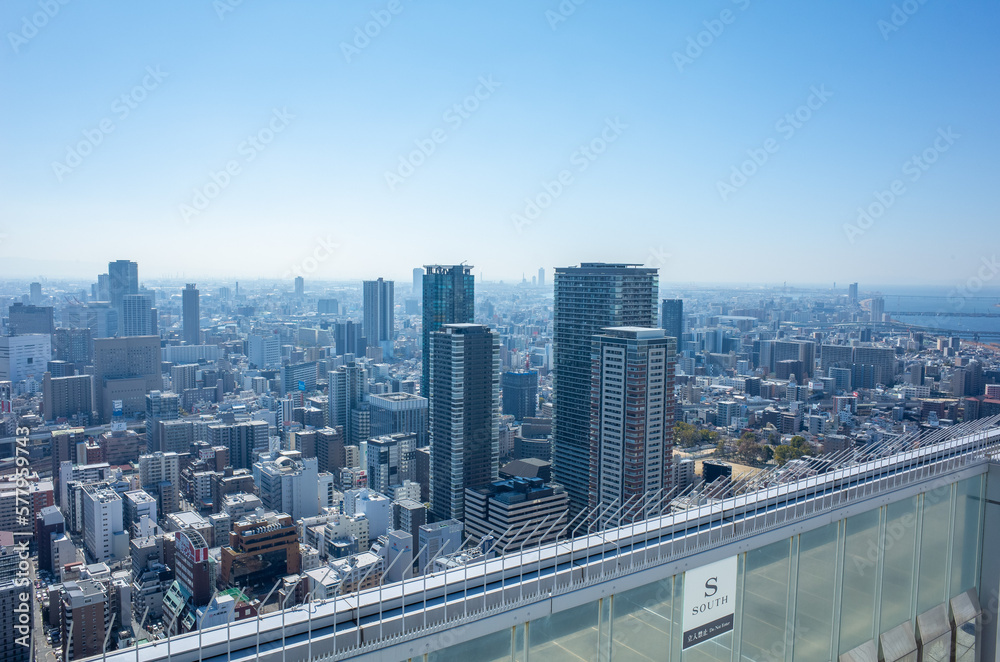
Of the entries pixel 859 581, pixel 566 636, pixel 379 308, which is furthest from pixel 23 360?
pixel 859 581

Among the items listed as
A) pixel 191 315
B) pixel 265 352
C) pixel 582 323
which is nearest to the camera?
pixel 582 323

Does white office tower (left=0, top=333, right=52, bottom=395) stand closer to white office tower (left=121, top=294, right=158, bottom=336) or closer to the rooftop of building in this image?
white office tower (left=121, top=294, right=158, bottom=336)

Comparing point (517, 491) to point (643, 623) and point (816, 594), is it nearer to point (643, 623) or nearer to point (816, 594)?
point (816, 594)

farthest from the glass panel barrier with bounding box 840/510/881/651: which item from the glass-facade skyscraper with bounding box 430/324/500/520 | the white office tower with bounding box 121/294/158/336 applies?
the white office tower with bounding box 121/294/158/336

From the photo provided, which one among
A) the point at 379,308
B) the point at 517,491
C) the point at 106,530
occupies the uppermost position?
the point at 379,308

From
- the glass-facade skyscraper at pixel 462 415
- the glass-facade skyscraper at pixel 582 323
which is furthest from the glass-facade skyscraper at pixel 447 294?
the glass-facade skyscraper at pixel 462 415

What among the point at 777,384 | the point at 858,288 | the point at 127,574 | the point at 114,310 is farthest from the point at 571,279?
the point at 114,310
